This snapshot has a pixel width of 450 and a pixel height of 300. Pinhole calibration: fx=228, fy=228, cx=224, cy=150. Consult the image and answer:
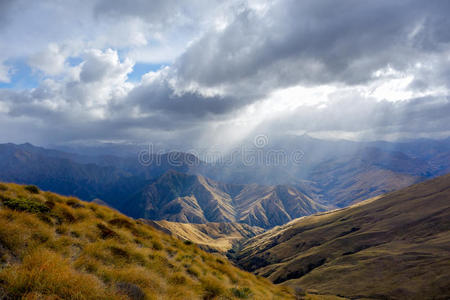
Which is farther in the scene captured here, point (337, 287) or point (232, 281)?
point (337, 287)

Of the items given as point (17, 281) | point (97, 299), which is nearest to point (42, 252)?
point (17, 281)

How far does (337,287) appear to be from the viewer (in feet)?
419

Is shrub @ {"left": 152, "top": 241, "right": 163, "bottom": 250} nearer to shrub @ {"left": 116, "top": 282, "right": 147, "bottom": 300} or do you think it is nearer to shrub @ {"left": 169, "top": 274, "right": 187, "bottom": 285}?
shrub @ {"left": 169, "top": 274, "right": 187, "bottom": 285}

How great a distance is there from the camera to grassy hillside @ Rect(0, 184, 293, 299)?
727 centimetres

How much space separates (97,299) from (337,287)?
510 ft

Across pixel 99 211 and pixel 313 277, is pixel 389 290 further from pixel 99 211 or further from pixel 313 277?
pixel 99 211

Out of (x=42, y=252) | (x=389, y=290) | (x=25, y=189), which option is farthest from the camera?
(x=389, y=290)

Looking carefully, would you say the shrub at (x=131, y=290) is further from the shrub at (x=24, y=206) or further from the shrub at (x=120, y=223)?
the shrub at (x=120, y=223)

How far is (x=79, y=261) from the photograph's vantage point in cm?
987

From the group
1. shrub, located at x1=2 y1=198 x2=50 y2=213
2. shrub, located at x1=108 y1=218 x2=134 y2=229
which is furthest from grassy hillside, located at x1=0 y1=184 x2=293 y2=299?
shrub, located at x1=108 y1=218 x2=134 y2=229

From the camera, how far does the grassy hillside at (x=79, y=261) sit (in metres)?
7.27

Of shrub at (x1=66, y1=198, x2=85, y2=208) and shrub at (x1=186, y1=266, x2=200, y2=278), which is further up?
shrub at (x1=66, y1=198, x2=85, y2=208)

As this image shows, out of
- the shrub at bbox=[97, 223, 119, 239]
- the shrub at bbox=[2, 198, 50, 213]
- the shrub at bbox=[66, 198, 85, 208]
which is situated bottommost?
the shrub at bbox=[97, 223, 119, 239]

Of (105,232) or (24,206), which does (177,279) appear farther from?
(24,206)
